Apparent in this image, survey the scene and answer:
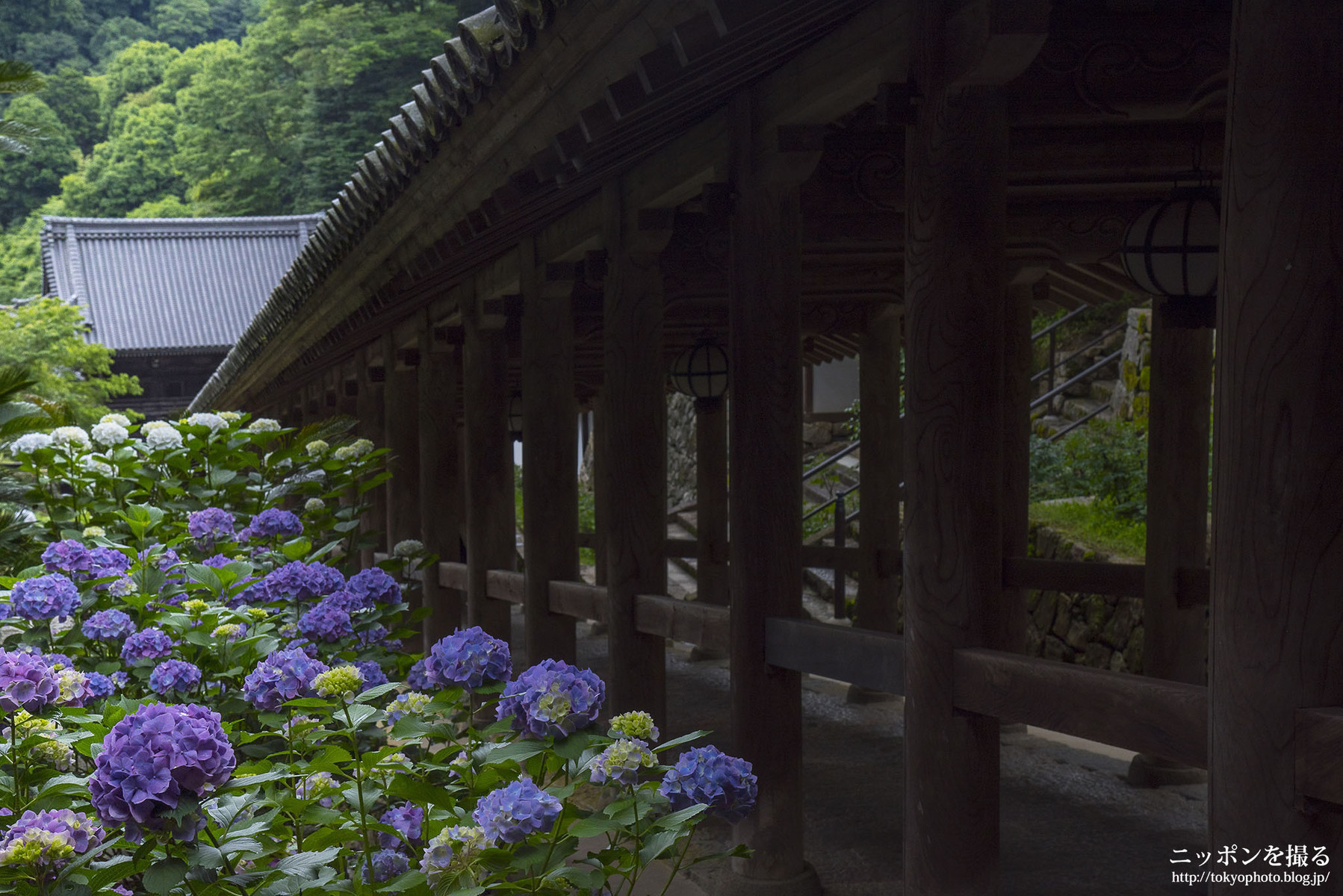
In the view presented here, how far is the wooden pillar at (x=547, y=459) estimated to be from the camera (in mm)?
5832

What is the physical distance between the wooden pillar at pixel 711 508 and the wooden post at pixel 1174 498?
11.4 feet

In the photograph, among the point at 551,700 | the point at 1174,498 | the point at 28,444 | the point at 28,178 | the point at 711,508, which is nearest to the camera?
the point at 551,700

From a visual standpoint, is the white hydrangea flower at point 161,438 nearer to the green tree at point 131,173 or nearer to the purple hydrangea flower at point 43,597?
the purple hydrangea flower at point 43,597

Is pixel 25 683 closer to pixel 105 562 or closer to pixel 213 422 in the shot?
pixel 105 562

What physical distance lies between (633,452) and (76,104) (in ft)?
150

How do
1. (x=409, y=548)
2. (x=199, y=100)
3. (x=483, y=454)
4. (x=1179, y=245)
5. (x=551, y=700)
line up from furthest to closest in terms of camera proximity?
(x=199, y=100)
(x=483, y=454)
(x=409, y=548)
(x=1179, y=245)
(x=551, y=700)

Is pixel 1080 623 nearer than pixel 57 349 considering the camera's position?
Yes

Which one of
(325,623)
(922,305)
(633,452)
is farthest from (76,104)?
(922,305)

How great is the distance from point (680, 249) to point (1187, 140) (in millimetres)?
1915

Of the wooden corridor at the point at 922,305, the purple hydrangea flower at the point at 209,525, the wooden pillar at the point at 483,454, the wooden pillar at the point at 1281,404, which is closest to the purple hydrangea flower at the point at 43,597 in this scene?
the purple hydrangea flower at the point at 209,525

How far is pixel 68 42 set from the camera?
47.7 meters

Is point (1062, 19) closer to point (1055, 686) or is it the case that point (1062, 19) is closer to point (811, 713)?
point (1055, 686)

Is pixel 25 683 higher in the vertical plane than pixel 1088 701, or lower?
higher

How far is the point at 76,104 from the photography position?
44031 mm
